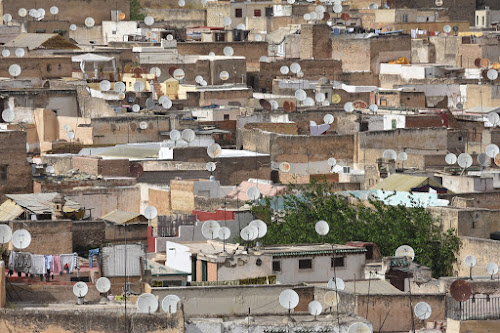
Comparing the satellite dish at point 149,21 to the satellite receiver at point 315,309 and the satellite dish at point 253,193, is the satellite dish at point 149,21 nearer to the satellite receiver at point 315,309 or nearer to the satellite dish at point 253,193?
the satellite dish at point 253,193

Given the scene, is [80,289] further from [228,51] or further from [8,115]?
[228,51]

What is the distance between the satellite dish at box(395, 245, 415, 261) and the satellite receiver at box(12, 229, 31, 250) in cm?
616

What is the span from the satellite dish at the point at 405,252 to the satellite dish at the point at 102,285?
6.28m

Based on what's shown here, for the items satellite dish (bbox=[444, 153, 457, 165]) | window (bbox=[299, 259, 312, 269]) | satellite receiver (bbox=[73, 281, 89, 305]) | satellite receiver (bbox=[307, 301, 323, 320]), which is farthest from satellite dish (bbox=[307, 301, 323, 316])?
satellite dish (bbox=[444, 153, 457, 165])

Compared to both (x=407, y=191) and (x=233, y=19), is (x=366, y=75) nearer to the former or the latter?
(x=233, y=19)

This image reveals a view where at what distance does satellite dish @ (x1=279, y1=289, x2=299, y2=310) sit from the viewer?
2703 cm

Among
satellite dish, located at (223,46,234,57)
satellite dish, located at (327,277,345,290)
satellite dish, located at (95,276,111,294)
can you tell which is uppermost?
satellite dish, located at (223,46,234,57)

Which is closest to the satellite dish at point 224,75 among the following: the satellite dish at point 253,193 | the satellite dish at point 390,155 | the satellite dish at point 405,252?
the satellite dish at point 390,155

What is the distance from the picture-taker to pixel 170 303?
1017 inches

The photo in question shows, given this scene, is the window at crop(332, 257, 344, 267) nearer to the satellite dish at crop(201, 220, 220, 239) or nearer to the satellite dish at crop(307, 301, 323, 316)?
the satellite dish at crop(201, 220, 220, 239)

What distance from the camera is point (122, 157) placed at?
46.6 m

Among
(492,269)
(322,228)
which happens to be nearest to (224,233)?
(322,228)

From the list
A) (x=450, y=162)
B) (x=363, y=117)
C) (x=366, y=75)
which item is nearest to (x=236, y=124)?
(x=363, y=117)

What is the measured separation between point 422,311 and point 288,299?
84.1 inches
